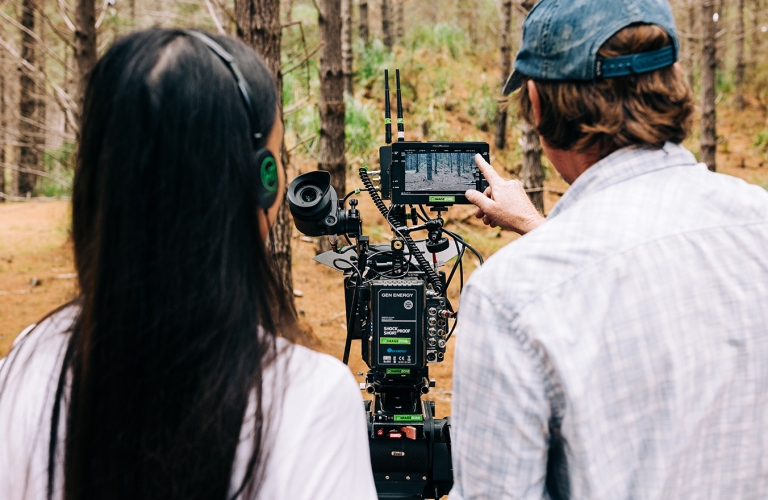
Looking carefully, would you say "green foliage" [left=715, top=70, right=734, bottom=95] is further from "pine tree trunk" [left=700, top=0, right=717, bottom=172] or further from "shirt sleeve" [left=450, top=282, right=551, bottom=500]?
"shirt sleeve" [left=450, top=282, right=551, bottom=500]

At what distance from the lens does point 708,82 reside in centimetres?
1043

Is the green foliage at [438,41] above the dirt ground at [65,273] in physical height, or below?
above

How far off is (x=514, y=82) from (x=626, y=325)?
0.66 metres

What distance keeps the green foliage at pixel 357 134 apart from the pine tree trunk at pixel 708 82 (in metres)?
5.47

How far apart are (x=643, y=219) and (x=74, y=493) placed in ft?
3.29

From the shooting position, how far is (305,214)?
2.45 m

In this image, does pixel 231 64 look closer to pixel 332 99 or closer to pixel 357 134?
pixel 332 99

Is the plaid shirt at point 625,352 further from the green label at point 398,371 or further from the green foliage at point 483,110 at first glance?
the green foliage at point 483,110

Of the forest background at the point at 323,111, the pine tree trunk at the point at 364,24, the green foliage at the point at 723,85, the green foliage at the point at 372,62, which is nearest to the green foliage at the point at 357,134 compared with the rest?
the forest background at the point at 323,111

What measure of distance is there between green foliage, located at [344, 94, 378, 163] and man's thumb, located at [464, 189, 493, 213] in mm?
9345

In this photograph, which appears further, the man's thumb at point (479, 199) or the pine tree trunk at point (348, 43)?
the pine tree trunk at point (348, 43)

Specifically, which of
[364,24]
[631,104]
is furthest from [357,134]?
[631,104]

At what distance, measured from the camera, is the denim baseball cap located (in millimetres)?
1258

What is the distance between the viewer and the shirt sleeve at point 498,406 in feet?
3.67
